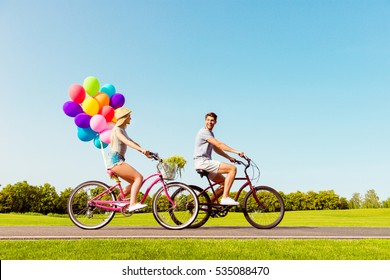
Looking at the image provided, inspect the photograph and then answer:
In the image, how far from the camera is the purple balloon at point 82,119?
12.1 metres

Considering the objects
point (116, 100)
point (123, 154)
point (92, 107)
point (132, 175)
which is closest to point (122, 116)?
point (123, 154)

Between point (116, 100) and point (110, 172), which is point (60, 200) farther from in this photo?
point (110, 172)

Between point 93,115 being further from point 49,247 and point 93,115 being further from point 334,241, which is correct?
point 334,241

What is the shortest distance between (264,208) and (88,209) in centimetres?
362

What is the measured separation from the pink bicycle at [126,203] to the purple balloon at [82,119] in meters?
3.74

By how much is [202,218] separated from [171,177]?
1.20 metres

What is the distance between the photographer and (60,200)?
43.8 m

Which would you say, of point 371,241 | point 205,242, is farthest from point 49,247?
point 371,241

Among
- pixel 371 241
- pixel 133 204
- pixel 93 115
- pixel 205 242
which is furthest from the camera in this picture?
pixel 93 115

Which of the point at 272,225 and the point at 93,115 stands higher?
the point at 93,115

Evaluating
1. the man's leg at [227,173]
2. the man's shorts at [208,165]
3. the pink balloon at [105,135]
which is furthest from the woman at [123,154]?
the pink balloon at [105,135]

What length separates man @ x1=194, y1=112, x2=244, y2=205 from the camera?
28.2 feet

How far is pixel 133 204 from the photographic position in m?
8.34
